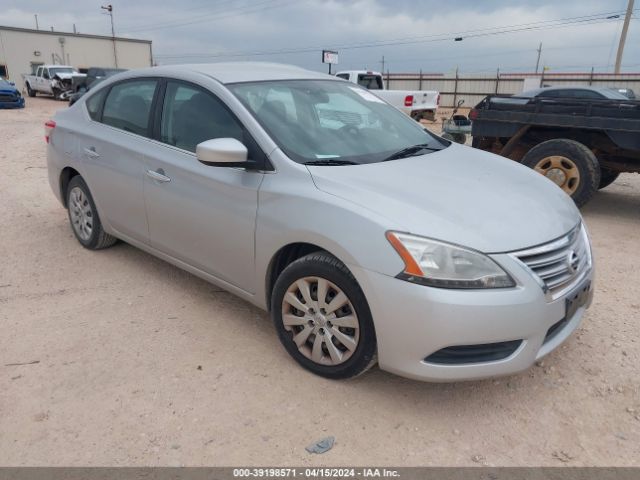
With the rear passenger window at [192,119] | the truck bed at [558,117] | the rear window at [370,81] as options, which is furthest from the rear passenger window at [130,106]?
the rear window at [370,81]

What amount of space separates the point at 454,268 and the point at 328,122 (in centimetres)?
146

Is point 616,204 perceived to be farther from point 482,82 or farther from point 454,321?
point 482,82

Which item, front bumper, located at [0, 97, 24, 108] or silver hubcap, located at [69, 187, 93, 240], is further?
front bumper, located at [0, 97, 24, 108]

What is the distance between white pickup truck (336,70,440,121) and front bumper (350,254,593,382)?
42.9 feet

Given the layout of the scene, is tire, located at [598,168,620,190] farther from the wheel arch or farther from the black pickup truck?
the wheel arch

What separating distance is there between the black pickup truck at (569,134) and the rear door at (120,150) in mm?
4561

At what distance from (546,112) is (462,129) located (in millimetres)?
2691

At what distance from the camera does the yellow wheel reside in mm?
6023

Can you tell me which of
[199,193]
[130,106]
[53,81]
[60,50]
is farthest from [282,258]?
[60,50]

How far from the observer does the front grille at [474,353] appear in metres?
2.42

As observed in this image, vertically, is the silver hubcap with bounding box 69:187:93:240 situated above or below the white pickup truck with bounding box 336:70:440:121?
below

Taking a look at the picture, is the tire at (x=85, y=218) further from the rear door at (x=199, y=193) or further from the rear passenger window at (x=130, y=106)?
the rear door at (x=199, y=193)

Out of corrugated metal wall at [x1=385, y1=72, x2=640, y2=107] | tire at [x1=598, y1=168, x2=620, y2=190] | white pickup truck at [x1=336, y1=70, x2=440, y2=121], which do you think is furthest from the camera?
corrugated metal wall at [x1=385, y1=72, x2=640, y2=107]

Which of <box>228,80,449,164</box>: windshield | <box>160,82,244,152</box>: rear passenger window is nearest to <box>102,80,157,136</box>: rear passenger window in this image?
<box>160,82,244,152</box>: rear passenger window
